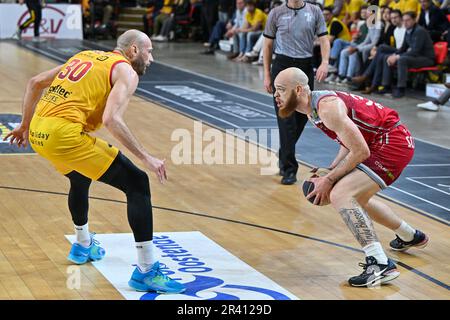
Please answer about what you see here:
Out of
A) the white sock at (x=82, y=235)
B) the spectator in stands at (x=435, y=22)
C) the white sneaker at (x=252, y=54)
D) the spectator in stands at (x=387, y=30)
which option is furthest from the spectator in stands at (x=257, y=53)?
the white sock at (x=82, y=235)

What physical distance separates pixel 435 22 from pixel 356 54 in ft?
5.14

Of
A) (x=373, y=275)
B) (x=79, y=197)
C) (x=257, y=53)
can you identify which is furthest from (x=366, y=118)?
(x=257, y=53)

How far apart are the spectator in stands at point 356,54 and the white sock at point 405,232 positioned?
10.2 m

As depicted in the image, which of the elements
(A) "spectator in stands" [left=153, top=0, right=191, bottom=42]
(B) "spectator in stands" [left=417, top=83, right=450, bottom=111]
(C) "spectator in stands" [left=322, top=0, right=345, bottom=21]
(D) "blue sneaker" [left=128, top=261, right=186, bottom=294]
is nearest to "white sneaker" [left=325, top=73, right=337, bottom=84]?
(C) "spectator in stands" [left=322, top=0, right=345, bottom=21]

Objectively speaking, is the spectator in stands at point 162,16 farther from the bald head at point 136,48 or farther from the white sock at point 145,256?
the white sock at point 145,256

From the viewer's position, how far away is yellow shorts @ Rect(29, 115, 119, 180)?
5867mm

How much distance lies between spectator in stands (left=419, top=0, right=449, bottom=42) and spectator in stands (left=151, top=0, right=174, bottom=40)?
11.5 m

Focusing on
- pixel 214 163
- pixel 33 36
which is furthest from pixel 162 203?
pixel 33 36

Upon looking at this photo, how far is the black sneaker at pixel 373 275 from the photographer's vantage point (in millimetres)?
6171

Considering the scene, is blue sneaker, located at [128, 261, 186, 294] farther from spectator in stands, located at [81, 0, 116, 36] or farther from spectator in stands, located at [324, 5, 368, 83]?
spectator in stands, located at [81, 0, 116, 36]

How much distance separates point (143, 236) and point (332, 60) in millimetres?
12751

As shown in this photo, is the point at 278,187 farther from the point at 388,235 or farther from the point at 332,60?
the point at 332,60

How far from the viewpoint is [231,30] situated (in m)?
23.2
